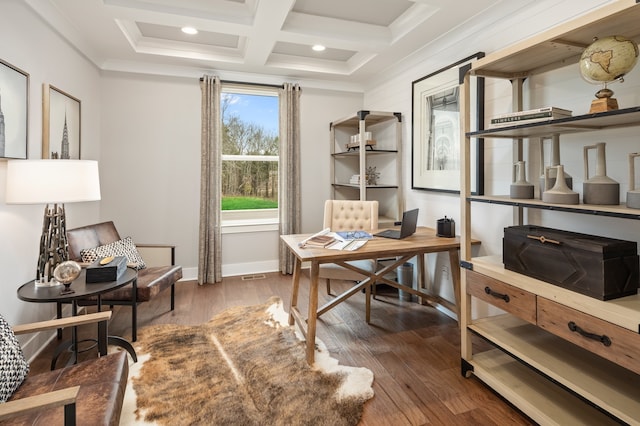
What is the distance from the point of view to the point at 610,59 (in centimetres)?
149

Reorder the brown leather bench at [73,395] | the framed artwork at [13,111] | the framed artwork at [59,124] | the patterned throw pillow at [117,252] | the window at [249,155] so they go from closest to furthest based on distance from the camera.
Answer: the brown leather bench at [73,395], the framed artwork at [13,111], the framed artwork at [59,124], the patterned throw pillow at [117,252], the window at [249,155]

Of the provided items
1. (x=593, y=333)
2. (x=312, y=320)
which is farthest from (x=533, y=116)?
(x=312, y=320)

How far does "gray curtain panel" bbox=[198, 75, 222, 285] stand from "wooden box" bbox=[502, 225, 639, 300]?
10.9 feet

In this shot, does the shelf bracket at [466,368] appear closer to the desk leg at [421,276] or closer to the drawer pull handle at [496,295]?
the drawer pull handle at [496,295]

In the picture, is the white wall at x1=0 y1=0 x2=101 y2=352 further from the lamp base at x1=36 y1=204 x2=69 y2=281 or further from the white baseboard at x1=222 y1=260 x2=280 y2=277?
the white baseboard at x1=222 y1=260 x2=280 y2=277

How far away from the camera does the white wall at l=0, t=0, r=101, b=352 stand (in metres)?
2.15

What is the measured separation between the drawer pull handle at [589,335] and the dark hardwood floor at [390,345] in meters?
0.61

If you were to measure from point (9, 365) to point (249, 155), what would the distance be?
349 cm

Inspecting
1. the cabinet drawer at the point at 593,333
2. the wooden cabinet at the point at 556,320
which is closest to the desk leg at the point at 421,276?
the wooden cabinet at the point at 556,320

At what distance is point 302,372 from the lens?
221 centimetres

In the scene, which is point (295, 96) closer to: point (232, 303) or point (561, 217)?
point (232, 303)

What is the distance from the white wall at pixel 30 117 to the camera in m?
2.15

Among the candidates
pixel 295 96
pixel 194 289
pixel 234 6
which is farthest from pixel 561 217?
pixel 194 289

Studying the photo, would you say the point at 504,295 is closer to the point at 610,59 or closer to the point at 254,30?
the point at 610,59
